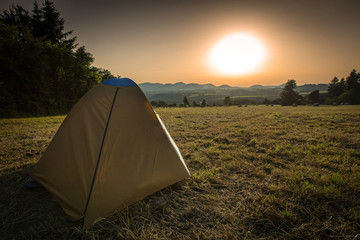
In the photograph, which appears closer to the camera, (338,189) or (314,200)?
(314,200)

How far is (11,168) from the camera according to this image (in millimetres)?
3648

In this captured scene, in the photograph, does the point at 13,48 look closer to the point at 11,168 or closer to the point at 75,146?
the point at 11,168

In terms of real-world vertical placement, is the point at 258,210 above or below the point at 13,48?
below

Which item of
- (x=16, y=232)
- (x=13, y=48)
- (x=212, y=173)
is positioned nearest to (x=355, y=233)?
(x=212, y=173)

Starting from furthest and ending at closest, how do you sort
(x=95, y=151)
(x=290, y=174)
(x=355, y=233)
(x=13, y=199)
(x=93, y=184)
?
(x=290, y=174) → (x=13, y=199) → (x=95, y=151) → (x=93, y=184) → (x=355, y=233)

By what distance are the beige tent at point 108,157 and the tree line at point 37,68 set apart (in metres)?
17.4

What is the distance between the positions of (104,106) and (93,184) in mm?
1341

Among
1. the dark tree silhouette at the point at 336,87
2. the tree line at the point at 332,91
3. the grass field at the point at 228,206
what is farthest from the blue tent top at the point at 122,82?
the dark tree silhouette at the point at 336,87

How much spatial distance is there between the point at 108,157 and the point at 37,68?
21.1 m

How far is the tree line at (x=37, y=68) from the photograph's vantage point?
14203mm

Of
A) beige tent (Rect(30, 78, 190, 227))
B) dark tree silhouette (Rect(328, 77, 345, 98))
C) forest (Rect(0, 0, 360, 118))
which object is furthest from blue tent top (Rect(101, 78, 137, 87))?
dark tree silhouette (Rect(328, 77, 345, 98))

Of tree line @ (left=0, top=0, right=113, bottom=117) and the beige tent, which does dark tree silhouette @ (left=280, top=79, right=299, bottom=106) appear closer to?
tree line @ (left=0, top=0, right=113, bottom=117)

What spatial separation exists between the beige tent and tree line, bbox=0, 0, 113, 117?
1735cm

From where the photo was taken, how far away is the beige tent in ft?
Answer: 7.36
